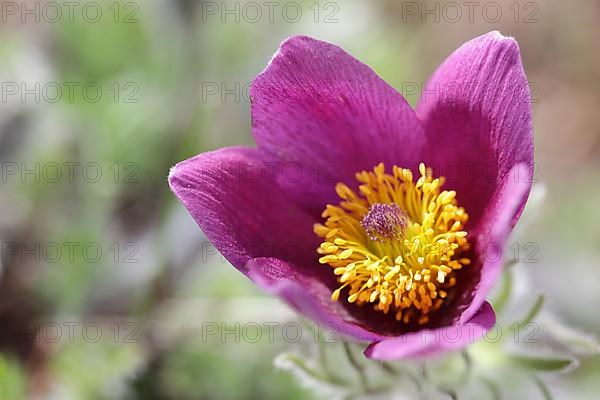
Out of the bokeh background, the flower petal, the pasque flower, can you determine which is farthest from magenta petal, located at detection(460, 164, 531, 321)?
the bokeh background

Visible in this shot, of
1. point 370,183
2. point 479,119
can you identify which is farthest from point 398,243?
point 479,119

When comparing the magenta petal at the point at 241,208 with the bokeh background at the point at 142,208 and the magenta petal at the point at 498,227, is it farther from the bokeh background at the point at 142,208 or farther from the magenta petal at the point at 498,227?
the bokeh background at the point at 142,208

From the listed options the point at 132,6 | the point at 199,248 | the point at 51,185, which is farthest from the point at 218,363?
the point at 132,6

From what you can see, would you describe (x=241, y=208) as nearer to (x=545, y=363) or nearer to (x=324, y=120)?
(x=324, y=120)

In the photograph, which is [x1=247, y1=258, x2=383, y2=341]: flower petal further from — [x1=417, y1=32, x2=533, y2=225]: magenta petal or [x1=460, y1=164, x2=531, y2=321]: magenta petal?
[x1=417, y1=32, x2=533, y2=225]: magenta petal

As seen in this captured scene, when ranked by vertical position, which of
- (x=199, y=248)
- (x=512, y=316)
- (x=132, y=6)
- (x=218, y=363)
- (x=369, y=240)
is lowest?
(x=218, y=363)

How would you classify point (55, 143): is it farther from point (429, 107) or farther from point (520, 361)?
point (520, 361)
